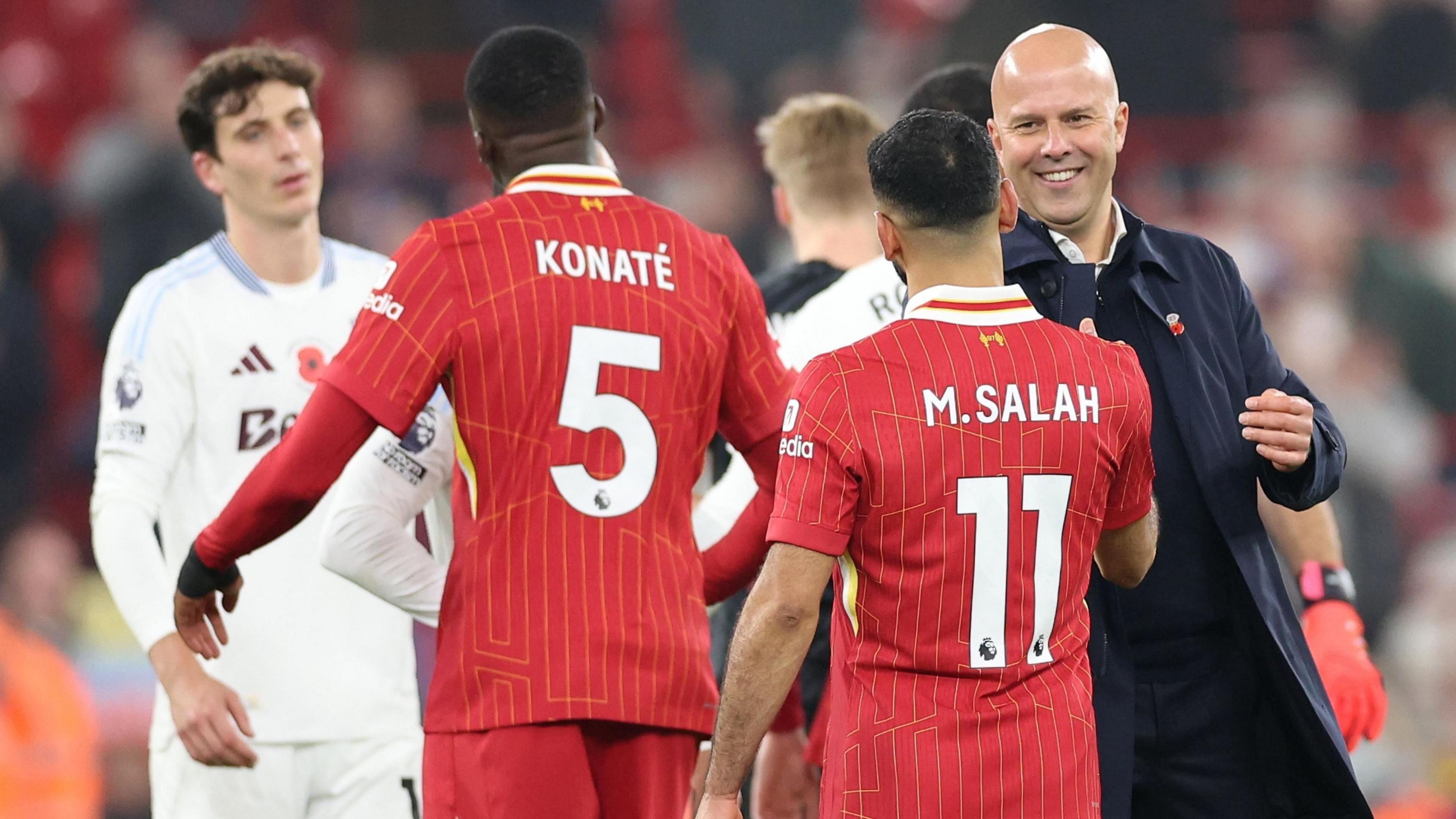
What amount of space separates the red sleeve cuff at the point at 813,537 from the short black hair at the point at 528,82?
3.84 ft

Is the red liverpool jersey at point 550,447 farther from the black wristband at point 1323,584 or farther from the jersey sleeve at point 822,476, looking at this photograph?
the black wristband at point 1323,584

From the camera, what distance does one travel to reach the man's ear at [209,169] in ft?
17.3

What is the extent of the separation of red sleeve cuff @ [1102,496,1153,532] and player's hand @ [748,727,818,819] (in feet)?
6.47

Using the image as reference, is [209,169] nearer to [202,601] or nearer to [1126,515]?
[202,601]

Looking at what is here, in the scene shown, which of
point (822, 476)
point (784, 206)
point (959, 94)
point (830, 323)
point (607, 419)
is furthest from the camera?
point (784, 206)

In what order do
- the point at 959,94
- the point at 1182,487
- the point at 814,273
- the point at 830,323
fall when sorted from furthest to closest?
the point at 814,273 < the point at 959,94 < the point at 830,323 < the point at 1182,487

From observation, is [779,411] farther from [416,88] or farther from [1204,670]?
[416,88]

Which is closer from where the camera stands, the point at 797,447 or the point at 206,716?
the point at 797,447

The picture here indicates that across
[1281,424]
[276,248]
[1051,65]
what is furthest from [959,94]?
[276,248]

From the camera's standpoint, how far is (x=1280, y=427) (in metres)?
3.74

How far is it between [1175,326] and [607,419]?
122cm

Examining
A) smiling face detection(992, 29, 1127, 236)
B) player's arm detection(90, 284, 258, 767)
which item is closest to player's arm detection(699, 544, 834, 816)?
smiling face detection(992, 29, 1127, 236)

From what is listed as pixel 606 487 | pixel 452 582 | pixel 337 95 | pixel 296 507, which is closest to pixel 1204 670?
pixel 606 487

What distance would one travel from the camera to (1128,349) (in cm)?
360
